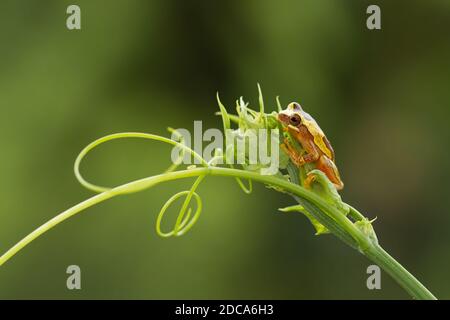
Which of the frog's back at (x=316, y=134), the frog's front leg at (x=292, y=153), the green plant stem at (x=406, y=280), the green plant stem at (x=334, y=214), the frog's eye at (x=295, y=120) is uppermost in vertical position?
the frog's eye at (x=295, y=120)

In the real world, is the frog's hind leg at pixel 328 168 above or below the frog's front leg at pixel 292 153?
below

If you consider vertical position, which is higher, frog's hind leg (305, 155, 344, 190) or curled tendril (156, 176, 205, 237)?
frog's hind leg (305, 155, 344, 190)

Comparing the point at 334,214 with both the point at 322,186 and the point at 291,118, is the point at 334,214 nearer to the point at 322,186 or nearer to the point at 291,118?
the point at 322,186

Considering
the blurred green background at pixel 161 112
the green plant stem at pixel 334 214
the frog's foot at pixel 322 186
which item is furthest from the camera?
the blurred green background at pixel 161 112

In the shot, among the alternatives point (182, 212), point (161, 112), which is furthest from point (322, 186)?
point (161, 112)

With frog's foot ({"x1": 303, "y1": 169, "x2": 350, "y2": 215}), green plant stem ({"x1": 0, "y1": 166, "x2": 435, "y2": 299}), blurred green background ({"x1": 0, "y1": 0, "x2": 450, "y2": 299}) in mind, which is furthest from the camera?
blurred green background ({"x1": 0, "y1": 0, "x2": 450, "y2": 299})

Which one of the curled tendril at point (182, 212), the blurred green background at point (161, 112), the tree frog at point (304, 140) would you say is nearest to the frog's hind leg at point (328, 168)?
the tree frog at point (304, 140)

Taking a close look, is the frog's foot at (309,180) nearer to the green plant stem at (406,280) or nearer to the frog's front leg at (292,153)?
the frog's front leg at (292,153)

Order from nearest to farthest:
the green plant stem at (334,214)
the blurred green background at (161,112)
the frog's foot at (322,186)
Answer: the green plant stem at (334,214) → the frog's foot at (322,186) → the blurred green background at (161,112)

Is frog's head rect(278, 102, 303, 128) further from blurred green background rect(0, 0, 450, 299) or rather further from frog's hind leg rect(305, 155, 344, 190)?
blurred green background rect(0, 0, 450, 299)

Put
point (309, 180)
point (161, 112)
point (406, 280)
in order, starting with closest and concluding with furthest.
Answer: point (406, 280)
point (309, 180)
point (161, 112)

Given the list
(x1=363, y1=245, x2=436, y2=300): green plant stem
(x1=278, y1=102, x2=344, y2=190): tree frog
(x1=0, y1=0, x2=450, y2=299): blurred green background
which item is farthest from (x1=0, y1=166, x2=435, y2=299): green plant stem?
(x1=0, y1=0, x2=450, y2=299): blurred green background
